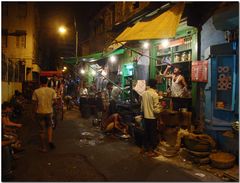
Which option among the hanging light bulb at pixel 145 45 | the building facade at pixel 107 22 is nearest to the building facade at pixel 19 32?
the building facade at pixel 107 22

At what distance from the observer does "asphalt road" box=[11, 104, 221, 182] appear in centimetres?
650

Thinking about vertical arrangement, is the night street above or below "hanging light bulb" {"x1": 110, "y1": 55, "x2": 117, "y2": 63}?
below

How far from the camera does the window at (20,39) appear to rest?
2909cm

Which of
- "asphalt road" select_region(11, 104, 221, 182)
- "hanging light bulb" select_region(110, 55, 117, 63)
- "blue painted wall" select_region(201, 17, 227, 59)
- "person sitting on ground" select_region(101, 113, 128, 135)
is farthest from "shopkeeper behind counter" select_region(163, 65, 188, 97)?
"hanging light bulb" select_region(110, 55, 117, 63)

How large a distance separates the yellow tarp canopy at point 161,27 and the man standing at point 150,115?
1.66 metres

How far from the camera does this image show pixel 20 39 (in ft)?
96.5

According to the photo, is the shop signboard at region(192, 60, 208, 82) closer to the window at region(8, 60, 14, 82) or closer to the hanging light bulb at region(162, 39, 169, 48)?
the hanging light bulb at region(162, 39, 169, 48)

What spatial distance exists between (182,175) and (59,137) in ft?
20.5

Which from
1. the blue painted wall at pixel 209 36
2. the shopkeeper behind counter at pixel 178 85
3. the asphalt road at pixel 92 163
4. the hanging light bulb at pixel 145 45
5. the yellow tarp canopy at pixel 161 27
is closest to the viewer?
the asphalt road at pixel 92 163

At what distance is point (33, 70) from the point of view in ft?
101

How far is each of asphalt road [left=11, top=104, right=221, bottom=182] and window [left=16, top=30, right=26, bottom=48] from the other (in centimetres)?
2110

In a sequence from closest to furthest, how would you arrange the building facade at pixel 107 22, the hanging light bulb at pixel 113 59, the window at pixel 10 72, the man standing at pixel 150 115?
the man standing at pixel 150 115 < the window at pixel 10 72 < the hanging light bulb at pixel 113 59 < the building facade at pixel 107 22

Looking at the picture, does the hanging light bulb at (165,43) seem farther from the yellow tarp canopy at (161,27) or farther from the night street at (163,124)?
the yellow tarp canopy at (161,27)

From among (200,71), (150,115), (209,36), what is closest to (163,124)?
(150,115)
